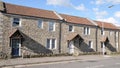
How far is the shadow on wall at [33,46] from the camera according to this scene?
98.1ft

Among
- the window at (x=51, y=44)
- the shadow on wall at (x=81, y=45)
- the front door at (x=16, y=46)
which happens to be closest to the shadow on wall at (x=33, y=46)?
the front door at (x=16, y=46)

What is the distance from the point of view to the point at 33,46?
30.9 metres

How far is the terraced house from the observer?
28203 millimetres

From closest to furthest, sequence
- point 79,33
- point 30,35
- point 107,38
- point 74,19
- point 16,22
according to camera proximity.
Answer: point 16,22, point 30,35, point 79,33, point 74,19, point 107,38

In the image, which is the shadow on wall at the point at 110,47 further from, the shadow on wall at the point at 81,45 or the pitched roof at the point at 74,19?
the pitched roof at the point at 74,19

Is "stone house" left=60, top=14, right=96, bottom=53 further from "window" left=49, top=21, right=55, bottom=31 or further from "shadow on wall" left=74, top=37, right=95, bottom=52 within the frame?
"window" left=49, top=21, right=55, bottom=31

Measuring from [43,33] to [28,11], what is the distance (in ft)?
12.1

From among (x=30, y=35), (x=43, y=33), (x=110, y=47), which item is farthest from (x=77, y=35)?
(x=110, y=47)

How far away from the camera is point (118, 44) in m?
49.6

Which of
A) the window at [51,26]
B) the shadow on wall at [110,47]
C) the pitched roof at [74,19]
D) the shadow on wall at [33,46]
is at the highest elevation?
the pitched roof at [74,19]

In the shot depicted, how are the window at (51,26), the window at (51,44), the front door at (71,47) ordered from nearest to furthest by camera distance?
the window at (51,44)
the window at (51,26)
the front door at (71,47)

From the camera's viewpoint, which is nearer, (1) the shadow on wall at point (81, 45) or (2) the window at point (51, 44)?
(2) the window at point (51, 44)

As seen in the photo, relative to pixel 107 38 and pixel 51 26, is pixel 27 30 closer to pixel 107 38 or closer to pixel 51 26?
pixel 51 26

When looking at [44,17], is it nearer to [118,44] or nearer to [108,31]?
[108,31]
